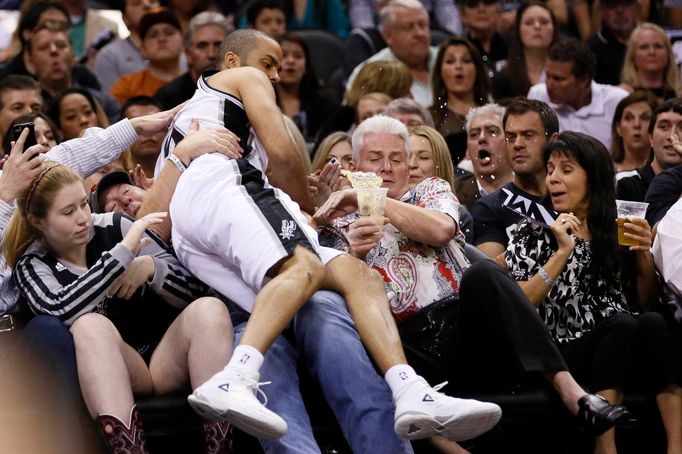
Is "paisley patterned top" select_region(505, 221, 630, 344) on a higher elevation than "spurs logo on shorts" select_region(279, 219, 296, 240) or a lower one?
lower

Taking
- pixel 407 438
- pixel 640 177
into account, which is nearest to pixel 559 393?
pixel 407 438

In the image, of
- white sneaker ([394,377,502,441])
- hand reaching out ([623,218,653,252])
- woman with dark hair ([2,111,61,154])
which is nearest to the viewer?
white sneaker ([394,377,502,441])

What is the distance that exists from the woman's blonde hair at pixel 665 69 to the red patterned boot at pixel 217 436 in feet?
14.8

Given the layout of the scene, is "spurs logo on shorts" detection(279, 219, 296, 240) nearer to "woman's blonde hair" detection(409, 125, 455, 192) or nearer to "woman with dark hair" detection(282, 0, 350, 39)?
"woman's blonde hair" detection(409, 125, 455, 192)

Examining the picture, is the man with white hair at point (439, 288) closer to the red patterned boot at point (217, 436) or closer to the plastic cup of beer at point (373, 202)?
the plastic cup of beer at point (373, 202)

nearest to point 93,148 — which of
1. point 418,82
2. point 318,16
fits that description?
point 418,82

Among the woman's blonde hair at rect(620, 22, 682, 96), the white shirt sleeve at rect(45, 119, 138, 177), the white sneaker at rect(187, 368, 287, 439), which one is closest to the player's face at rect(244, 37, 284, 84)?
the white shirt sleeve at rect(45, 119, 138, 177)

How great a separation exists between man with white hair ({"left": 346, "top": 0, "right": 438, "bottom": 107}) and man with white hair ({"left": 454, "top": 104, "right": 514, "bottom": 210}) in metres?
1.61

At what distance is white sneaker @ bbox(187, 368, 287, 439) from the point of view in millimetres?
4051

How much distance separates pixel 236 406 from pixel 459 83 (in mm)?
4142

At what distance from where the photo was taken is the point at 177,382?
470 centimetres

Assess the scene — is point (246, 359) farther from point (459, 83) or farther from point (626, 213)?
point (459, 83)

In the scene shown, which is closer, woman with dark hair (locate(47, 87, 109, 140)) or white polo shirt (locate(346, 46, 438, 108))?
woman with dark hair (locate(47, 87, 109, 140))

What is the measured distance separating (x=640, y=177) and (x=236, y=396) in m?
3.01
